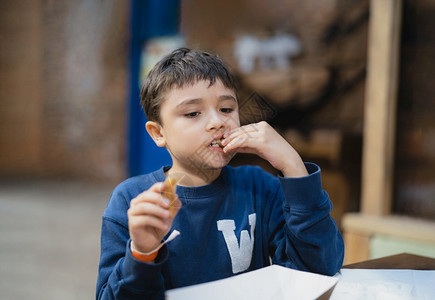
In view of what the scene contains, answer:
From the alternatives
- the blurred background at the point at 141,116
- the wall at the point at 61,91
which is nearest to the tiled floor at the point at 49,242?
the blurred background at the point at 141,116

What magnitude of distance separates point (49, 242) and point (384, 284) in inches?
117

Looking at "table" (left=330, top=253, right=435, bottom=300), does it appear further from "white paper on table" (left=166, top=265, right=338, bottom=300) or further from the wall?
the wall

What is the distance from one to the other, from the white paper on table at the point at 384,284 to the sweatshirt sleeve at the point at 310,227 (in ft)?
0.15

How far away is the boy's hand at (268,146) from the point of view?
777 millimetres

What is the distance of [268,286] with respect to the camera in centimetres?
65

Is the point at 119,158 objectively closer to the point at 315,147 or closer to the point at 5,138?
the point at 5,138

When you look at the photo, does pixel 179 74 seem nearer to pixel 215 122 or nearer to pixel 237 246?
pixel 215 122

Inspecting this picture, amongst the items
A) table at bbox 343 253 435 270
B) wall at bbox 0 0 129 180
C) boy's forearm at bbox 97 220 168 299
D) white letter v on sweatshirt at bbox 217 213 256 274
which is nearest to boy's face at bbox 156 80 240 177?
white letter v on sweatshirt at bbox 217 213 256 274

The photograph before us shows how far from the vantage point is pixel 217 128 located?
31.2 inches

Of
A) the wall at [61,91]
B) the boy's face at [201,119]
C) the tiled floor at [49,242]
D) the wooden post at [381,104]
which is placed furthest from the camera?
the wall at [61,91]

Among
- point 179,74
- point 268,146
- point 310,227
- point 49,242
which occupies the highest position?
point 179,74

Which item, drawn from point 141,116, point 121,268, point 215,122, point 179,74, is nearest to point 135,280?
point 121,268

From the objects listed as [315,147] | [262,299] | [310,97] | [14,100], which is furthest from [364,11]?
[14,100]

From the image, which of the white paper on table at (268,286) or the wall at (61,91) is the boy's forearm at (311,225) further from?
the wall at (61,91)
